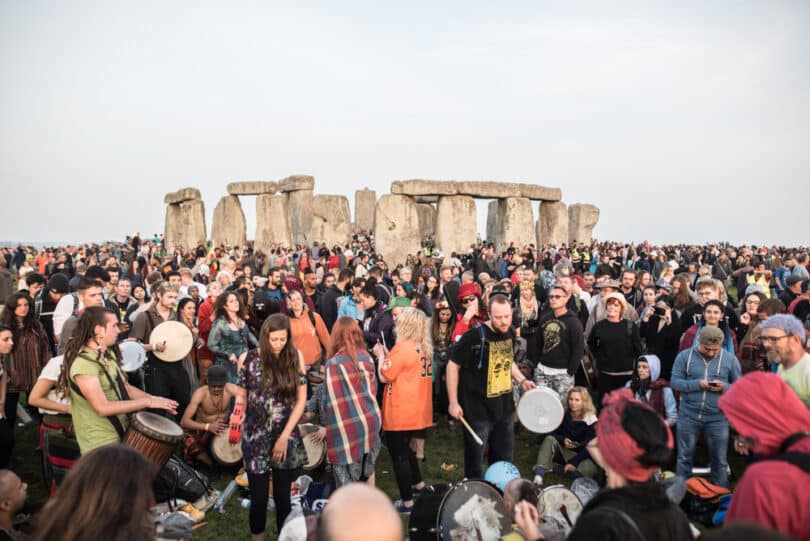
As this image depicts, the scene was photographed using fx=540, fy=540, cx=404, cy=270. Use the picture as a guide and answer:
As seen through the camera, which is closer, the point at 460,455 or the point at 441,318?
the point at 460,455

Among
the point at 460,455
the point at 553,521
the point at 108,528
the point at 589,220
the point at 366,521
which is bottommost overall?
the point at 460,455

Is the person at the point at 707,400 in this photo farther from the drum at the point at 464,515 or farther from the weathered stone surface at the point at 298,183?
the weathered stone surface at the point at 298,183

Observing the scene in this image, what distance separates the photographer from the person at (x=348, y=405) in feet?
12.8

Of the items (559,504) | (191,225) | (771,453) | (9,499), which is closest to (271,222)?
(191,225)

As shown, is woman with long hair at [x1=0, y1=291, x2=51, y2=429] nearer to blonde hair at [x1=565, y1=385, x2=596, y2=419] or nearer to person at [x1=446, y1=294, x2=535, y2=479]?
person at [x1=446, y1=294, x2=535, y2=479]

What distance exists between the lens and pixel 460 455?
560 centimetres

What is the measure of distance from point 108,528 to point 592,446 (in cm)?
257

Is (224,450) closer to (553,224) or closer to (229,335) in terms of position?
(229,335)

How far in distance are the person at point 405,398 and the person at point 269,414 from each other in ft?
2.77

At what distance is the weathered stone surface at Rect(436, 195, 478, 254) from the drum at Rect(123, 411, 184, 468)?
16.7m

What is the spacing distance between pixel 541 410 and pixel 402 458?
1.33m

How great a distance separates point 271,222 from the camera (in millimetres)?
23688

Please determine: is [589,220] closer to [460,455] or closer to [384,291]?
[384,291]

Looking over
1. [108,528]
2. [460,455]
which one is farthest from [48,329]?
[108,528]
